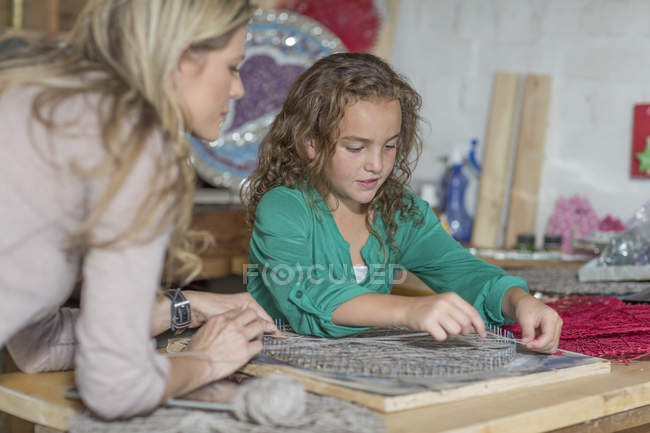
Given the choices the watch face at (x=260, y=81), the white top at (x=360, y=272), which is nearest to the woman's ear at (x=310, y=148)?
the white top at (x=360, y=272)

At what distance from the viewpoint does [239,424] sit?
80 centimetres

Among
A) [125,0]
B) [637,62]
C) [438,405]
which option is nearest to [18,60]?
[125,0]

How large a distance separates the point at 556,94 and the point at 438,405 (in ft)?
5.81

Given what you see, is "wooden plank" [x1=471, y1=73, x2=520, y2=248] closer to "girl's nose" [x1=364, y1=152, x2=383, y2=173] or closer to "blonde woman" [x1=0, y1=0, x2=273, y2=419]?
"girl's nose" [x1=364, y1=152, x2=383, y2=173]

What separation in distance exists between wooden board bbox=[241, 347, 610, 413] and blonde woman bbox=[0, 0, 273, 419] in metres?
0.16

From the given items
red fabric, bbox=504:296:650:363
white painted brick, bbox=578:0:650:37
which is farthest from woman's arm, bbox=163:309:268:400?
white painted brick, bbox=578:0:650:37

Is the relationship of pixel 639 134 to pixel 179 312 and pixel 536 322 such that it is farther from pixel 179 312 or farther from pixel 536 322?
pixel 179 312

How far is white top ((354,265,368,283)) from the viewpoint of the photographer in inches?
55.7

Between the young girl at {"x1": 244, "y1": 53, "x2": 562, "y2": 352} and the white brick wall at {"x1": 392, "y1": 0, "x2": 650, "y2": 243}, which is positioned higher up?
the white brick wall at {"x1": 392, "y1": 0, "x2": 650, "y2": 243}

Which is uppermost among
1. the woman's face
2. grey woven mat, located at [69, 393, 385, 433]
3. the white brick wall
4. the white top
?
the white brick wall

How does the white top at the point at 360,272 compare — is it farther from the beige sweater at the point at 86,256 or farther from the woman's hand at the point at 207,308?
the beige sweater at the point at 86,256

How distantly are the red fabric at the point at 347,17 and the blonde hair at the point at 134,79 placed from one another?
6.60 ft

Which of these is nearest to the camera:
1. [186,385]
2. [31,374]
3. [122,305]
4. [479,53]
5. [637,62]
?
[122,305]

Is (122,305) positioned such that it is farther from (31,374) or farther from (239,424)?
(31,374)
